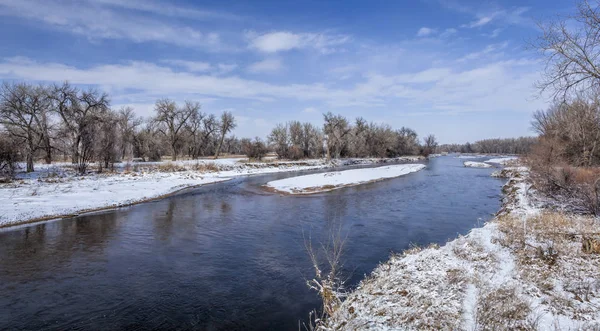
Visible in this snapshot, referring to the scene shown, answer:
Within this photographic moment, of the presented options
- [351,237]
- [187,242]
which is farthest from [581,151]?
[187,242]

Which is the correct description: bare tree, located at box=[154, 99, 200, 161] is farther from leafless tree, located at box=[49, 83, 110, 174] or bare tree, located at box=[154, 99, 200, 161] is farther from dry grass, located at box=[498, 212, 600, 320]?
dry grass, located at box=[498, 212, 600, 320]

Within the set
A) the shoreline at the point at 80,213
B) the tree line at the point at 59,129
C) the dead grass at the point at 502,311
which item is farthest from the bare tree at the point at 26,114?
the dead grass at the point at 502,311

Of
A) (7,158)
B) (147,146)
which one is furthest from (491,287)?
(147,146)

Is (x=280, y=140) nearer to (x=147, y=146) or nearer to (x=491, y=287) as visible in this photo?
(x=147, y=146)

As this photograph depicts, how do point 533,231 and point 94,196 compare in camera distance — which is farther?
point 94,196

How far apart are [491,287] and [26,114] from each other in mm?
43263

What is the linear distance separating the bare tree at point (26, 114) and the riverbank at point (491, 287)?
36006 millimetres

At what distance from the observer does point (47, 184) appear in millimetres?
22547

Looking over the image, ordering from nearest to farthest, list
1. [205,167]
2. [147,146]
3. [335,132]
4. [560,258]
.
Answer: [560,258], [205,167], [147,146], [335,132]

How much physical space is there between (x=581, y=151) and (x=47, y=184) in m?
45.4

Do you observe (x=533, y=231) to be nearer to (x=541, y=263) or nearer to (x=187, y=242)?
(x=541, y=263)

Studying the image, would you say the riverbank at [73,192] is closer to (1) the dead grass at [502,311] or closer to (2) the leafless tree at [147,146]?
(1) the dead grass at [502,311]

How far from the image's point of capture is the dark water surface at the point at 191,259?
A: 6660 millimetres

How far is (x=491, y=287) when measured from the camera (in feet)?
19.1
